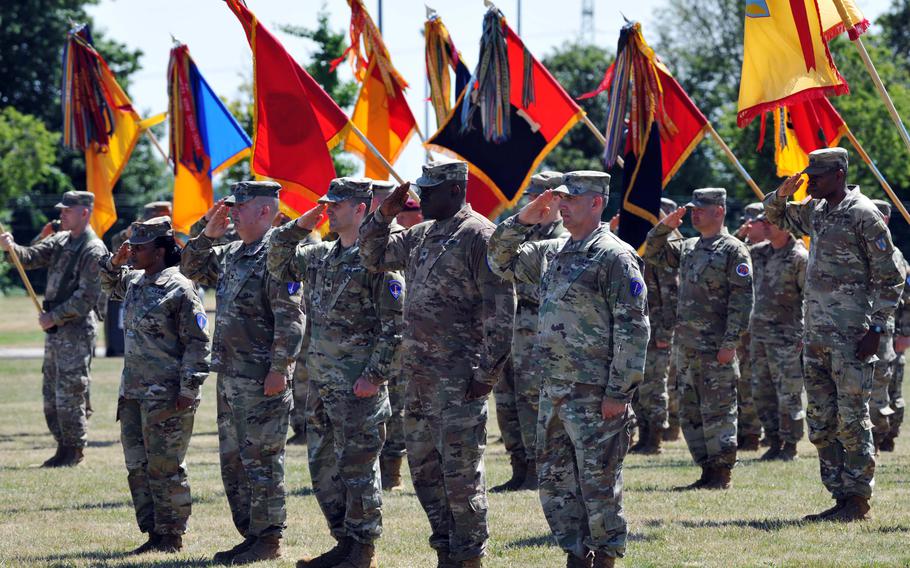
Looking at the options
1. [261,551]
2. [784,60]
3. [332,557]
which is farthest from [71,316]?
[784,60]

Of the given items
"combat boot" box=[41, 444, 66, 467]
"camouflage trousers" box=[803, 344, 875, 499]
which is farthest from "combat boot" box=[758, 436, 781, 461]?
"combat boot" box=[41, 444, 66, 467]

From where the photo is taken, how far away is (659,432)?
532 inches

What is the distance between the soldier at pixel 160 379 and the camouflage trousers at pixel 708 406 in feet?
14.8

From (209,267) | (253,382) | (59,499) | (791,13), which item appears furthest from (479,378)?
(59,499)

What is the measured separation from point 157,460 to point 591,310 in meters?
3.22

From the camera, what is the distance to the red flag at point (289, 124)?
32.7 feet

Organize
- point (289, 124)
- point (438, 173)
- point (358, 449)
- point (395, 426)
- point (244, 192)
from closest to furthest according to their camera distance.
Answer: point (438, 173) < point (358, 449) < point (244, 192) < point (289, 124) < point (395, 426)

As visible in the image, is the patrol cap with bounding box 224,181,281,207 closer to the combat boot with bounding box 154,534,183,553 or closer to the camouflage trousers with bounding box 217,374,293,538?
the camouflage trousers with bounding box 217,374,293,538

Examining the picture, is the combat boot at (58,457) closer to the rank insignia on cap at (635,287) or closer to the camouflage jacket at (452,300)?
the camouflage jacket at (452,300)

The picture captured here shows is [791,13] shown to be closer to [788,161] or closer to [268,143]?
[788,161]

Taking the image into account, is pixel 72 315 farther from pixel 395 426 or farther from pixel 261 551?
pixel 261 551

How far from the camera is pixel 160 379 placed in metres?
8.49

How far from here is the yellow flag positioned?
927 cm

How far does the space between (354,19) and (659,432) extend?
5.27m
